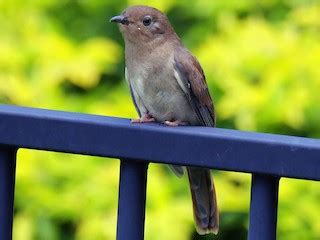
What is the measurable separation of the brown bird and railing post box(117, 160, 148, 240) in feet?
3.91

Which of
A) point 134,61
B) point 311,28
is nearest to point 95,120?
point 134,61

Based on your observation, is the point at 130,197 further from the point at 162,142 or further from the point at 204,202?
the point at 204,202

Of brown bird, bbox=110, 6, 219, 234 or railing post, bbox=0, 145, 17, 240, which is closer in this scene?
railing post, bbox=0, 145, 17, 240

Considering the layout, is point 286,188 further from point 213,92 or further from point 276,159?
point 276,159

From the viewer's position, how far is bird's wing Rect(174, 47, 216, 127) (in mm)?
3275

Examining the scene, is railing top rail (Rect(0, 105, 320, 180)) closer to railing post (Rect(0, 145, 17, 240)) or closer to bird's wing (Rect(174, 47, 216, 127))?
railing post (Rect(0, 145, 17, 240))

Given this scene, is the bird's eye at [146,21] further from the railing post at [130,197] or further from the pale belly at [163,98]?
the railing post at [130,197]

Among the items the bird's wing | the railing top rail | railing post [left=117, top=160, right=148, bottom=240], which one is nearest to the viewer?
the railing top rail

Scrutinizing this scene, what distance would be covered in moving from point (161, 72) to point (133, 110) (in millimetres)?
757

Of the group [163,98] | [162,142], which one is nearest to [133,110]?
[163,98]

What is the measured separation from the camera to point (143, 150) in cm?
200

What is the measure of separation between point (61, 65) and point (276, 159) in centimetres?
230

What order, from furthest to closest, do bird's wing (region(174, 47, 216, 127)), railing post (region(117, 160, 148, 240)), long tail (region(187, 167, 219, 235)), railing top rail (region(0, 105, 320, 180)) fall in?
1. bird's wing (region(174, 47, 216, 127))
2. long tail (region(187, 167, 219, 235))
3. railing post (region(117, 160, 148, 240))
4. railing top rail (region(0, 105, 320, 180))

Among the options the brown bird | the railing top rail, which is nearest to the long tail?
the brown bird
